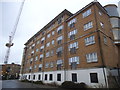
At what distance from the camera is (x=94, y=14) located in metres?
17.6

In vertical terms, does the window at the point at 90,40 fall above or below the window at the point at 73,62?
above

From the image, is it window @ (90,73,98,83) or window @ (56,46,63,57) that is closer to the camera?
window @ (90,73,98,83)

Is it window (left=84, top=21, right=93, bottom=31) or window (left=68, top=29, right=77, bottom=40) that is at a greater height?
window (left=84, top=21, right=93, bottom=31)

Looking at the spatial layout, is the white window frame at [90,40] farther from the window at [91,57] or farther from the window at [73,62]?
the window at [73,62]

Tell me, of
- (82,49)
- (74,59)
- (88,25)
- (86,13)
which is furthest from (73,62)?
(86,13)

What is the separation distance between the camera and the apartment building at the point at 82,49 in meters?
15.0

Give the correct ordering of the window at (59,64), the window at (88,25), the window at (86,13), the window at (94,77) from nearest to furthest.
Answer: the window at (94,77) < the window at (88,25) < the window at (86,13) < the window at (59,64)

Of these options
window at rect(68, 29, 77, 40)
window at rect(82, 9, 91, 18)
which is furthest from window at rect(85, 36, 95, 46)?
window at rect(82, 9, 91, 18)

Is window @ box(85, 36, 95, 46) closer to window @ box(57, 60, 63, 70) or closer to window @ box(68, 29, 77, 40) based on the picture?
window @ box(68, 29, 77, 40)

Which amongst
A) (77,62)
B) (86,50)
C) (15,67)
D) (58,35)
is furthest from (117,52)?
(15,67)

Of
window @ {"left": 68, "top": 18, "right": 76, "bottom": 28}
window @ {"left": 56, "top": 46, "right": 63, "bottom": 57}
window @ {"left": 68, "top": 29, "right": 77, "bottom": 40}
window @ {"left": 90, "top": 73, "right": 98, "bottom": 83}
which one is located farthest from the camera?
window @ {"left": 56, "top": 46, "right": 63, "bottom": 57}

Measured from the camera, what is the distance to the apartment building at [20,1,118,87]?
590 inches

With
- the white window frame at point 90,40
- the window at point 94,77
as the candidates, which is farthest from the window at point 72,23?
the window at point 94,77

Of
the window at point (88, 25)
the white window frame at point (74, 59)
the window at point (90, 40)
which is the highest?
the window at point (88, 25)
